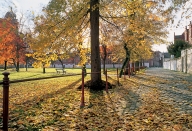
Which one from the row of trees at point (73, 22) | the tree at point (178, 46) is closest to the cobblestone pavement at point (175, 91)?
the row of trees at point (73, 22)

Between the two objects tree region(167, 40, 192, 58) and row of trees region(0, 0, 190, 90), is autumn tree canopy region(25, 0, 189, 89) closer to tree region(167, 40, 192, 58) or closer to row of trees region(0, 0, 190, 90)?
row of trees region(0, 0, 190, 90)

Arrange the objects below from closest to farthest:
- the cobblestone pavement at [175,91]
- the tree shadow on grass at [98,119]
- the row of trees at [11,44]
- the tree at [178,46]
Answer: the tree shadow on grass at [98,119], the cobblestone pavement at [175,91], the row of trees at [11,44], the tree at [178,46]

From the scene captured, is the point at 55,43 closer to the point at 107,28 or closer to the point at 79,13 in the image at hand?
the point at 79,13

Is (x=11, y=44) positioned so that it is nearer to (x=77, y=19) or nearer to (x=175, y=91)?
(x=77, y=19)

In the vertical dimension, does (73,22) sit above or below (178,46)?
below

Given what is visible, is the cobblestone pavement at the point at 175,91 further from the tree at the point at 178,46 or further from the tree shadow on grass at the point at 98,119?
the tree at the point at 178,46

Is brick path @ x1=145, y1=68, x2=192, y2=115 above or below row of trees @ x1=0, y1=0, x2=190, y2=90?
below

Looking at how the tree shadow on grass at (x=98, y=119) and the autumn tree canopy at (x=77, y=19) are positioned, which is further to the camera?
the autumn tree canopy at (x=77, y=19)

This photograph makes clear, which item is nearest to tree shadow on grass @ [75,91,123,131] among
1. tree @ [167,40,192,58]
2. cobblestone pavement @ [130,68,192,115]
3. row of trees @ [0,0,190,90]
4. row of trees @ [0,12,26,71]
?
cobblestone pavement @ [130,68,192,115]

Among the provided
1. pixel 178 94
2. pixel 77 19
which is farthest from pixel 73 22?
pixel 178 94

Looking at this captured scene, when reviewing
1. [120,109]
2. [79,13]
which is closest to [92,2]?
[79,13]

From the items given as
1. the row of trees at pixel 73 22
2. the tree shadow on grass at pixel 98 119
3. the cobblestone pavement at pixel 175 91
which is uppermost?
the row of trees at pixel 73 22

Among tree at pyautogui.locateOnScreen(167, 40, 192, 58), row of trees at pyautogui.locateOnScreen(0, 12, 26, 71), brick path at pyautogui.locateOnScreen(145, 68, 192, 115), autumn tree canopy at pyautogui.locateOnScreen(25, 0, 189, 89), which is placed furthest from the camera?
tree at pyautogui.locateOnScreen(167, 40, 192, 58)

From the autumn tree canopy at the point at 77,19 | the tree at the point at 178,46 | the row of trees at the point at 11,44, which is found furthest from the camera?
the tree at the point at 178,46
